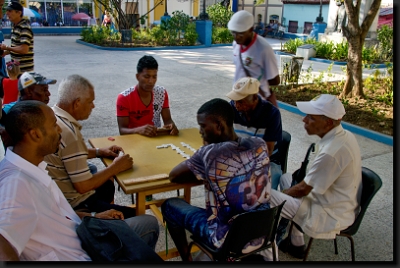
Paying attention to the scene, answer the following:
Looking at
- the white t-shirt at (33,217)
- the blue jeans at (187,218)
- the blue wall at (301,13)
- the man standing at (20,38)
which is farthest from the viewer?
the blue wall at (301,13)

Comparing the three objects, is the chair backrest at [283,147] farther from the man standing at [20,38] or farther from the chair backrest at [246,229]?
the man standing at [20,38]

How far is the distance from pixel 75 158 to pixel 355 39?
640 centimetres

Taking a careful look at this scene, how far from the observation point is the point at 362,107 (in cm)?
677

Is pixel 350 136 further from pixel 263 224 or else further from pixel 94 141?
pixel 94 141

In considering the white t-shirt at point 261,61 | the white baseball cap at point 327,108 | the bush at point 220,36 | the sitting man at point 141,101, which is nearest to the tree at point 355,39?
the white t-shirt at point 261,61

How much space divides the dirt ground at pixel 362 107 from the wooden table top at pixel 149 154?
3.94 metres

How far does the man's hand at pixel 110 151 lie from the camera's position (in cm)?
264

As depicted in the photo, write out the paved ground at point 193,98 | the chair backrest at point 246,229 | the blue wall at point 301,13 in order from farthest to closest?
the blue wall at point 301,13 → the paved ground at point 193,98 → the chair backrest at point 246,229

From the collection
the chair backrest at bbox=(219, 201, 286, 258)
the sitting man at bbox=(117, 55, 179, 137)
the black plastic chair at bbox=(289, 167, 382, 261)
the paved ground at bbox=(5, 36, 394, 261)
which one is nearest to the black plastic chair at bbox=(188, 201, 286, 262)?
the chair backrest at bbox=(219, 201, 286, 258)

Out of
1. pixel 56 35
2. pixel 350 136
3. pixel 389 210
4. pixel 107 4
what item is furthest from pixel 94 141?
pixel 56 35

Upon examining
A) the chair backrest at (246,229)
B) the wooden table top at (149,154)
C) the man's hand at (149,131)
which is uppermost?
the man's hand at (149,131)

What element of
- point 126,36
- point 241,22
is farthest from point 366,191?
point 126,36

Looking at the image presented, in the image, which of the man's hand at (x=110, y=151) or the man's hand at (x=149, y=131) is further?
the man's hand at (x=149, y=131)

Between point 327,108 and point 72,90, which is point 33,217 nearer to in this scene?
point 72,90
